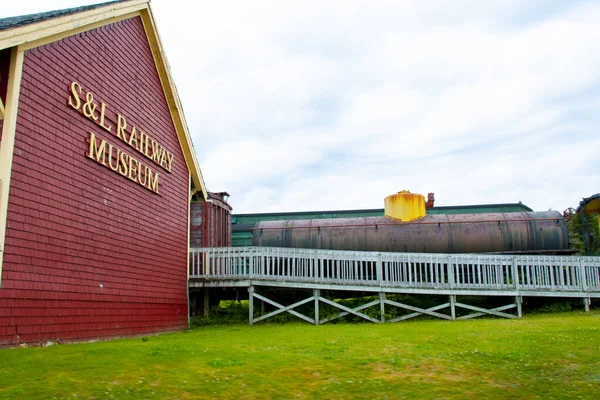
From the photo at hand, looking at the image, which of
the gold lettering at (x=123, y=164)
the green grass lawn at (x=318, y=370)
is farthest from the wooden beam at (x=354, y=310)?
the gold lettering at (x=123, y=164)

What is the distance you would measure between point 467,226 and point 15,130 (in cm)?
1601

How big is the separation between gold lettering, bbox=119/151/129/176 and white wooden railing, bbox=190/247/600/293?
4.98 metres

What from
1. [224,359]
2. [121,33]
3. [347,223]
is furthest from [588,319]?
[121,33]

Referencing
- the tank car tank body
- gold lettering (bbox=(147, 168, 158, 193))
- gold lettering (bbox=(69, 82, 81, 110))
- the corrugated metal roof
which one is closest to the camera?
the corrugated metal roof

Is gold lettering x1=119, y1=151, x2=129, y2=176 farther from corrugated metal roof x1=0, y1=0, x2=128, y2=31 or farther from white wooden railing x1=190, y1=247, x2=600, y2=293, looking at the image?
white wooden railing x1=190, y1=247, x2=600, y2=293

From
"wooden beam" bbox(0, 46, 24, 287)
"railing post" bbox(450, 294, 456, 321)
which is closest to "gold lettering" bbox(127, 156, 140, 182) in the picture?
"wooden beam" bbox(0, 46, 24, 287)

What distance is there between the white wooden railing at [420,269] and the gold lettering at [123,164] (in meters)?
4.98

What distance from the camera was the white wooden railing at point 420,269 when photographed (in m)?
18.4

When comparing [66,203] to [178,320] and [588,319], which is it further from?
[588,319]

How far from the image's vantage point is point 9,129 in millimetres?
9758

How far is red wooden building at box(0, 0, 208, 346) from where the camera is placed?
10000 millimetres

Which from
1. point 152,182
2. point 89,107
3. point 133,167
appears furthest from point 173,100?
point 89,107

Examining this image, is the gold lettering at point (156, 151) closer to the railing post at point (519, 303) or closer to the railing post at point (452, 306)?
the railing post at point (452, 306)

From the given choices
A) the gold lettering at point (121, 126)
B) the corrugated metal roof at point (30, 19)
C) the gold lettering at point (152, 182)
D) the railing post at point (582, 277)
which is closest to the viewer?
the corrugated metal roof at point (30, 19)
